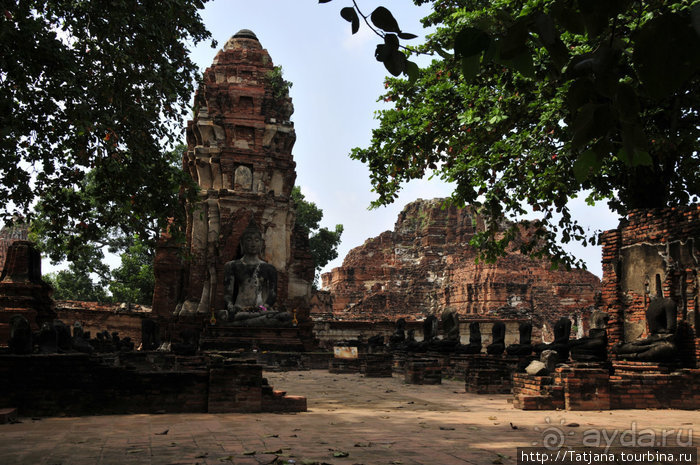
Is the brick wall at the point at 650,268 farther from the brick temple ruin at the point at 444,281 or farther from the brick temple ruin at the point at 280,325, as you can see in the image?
the brick temple ruin at the point at 444,281

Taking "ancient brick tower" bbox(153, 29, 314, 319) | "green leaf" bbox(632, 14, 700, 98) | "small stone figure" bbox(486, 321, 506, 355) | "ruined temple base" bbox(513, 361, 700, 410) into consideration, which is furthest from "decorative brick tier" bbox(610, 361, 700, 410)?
"ancient brick tower" bbox(153, 29, 314, 319)

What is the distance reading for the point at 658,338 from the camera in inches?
348

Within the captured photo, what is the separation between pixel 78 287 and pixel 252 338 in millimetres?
19643

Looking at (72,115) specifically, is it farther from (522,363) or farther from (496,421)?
(522,363)

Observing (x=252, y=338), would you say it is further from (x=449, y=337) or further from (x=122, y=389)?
(x=122, y=389)

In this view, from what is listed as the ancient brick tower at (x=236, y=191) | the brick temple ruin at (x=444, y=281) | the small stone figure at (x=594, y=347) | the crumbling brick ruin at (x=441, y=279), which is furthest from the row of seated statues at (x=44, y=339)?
the crumbling brick ruin at (x=441, y=279)

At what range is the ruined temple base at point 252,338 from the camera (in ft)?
53.4

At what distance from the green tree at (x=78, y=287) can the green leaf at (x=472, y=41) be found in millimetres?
33457

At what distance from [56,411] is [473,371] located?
6417 mm

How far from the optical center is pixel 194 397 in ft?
22.9

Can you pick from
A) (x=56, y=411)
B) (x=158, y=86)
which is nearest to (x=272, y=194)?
(x=158, y=86)

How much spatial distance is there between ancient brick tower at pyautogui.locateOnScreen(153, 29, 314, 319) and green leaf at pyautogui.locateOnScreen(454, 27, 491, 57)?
1817 cm

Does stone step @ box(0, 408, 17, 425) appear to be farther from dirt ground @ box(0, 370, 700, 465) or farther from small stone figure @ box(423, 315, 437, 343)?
small stone figure @ box(423, 315, 437, 343)

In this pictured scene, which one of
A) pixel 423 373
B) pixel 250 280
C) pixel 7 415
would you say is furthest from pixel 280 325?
pixel 7 415
